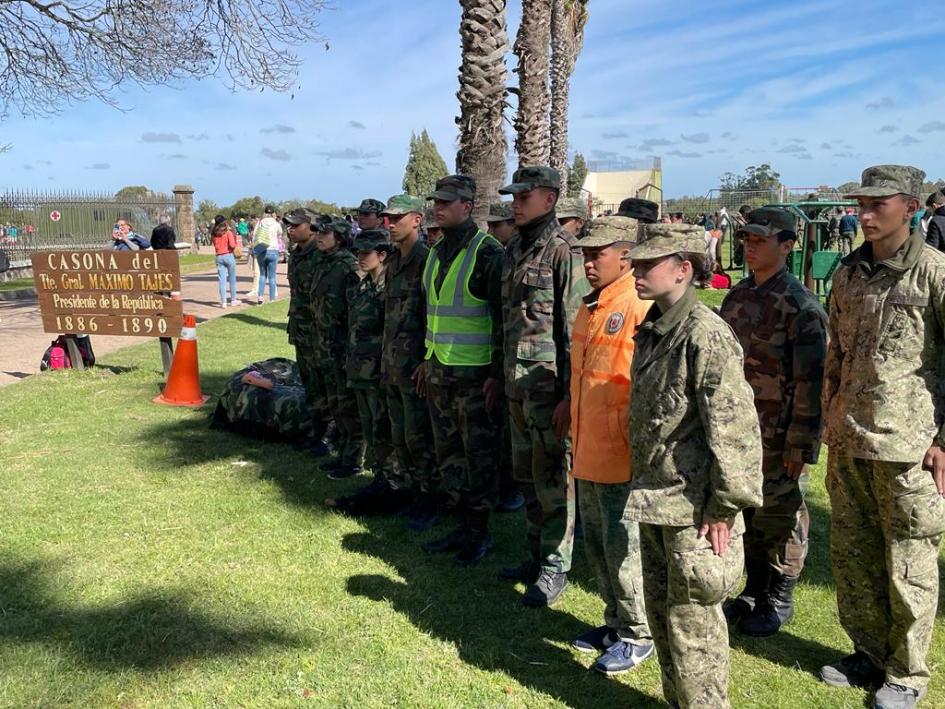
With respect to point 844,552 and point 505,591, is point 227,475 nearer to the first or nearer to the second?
point 505,591

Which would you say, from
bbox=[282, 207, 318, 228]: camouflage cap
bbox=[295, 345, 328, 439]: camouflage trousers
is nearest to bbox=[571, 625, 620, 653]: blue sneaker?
bbox=[295, 345, 328, 439]: camouflage trousers

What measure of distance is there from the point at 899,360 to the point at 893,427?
261mm

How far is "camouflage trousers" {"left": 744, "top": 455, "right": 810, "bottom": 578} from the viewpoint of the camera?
3736 mm

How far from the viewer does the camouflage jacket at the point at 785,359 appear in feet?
11.8

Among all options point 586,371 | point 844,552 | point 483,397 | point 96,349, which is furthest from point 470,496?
point 96,349

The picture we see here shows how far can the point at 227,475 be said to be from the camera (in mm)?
6398

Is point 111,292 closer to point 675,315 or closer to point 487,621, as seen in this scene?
point 487,621

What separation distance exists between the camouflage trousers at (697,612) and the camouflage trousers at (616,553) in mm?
492

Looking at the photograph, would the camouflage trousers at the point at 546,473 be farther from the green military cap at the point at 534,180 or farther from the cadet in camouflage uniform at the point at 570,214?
the cadet in camouflage uniform at the point at 570,214

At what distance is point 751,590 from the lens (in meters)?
4.04

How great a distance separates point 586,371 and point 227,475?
3937 mm

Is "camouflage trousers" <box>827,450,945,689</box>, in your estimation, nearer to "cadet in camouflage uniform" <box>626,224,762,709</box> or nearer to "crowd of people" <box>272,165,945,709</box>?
"crowd of people" <box>272,165,945,709</box>

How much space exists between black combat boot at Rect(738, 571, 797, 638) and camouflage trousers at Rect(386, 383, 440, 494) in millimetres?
2261

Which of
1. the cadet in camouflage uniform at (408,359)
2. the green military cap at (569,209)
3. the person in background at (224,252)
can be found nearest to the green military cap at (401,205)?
the cadet in camouflage uniform at (408,359)
